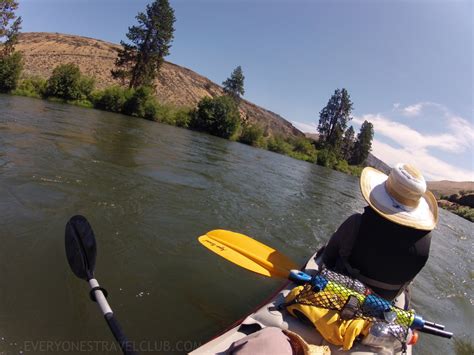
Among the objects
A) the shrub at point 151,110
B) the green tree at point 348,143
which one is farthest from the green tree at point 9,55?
the green tree at point 348,143

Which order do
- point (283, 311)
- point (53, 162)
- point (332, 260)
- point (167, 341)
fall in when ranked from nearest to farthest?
point (283, 311) → point (167, 341) → point (332, 260) → point (53, 162)

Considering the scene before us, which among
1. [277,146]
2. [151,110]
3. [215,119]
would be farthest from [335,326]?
[277,146]

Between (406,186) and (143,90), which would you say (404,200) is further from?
(143,90)

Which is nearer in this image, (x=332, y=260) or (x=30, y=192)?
(x=332, y=260)

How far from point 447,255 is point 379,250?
1030 cm

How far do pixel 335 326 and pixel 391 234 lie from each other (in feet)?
3.79

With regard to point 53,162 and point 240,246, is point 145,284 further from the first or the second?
point 53,162

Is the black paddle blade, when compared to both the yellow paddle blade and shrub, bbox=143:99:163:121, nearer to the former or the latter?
the yellow paddle blade

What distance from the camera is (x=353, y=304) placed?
109 inches

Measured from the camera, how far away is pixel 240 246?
475 cm

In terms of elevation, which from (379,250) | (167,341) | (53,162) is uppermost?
(379,250)

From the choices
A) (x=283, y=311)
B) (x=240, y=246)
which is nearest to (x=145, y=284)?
(x=240, y=246)

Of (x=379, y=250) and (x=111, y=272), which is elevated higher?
(x=379, y=250)

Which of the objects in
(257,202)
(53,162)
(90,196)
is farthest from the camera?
(257,202)
